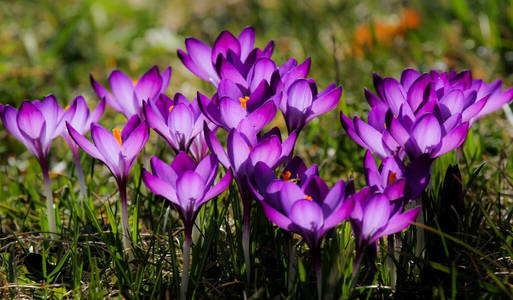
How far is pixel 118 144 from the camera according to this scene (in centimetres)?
147

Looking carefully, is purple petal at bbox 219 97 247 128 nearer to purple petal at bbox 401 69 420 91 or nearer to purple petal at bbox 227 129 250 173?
purple petal at bbox 227 129 250 173

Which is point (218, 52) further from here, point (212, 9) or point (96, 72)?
point (212, 9)

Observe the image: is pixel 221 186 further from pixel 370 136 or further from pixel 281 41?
pixel 281 41

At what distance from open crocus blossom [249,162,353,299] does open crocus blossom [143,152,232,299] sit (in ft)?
0.36

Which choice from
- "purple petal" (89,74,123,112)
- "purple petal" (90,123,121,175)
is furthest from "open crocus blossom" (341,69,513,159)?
"purple petal" (89,74,123,112)

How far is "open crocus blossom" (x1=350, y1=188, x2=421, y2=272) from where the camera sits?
4.09 ft

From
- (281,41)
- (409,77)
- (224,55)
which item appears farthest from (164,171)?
(281,41)

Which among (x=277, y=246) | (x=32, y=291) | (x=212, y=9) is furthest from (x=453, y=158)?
(x=212, y=9)

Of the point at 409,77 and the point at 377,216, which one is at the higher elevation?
the point at 409,77

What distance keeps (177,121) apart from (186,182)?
0.85 ft

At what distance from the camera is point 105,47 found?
423cm

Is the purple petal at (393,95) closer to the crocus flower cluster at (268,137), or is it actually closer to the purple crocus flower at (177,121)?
the crocus flower cluster at (268,137)

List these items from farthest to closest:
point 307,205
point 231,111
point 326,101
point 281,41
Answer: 1. point 281,41
2. point 326,101
3. point 231,111
4. point 307,205

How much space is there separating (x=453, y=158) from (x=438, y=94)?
21.0 inches
